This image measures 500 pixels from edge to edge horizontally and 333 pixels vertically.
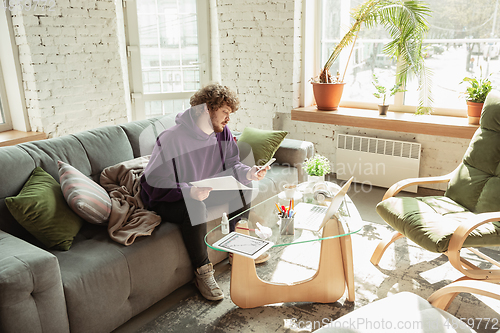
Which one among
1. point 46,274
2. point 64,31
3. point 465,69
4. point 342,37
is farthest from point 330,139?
point 46,274

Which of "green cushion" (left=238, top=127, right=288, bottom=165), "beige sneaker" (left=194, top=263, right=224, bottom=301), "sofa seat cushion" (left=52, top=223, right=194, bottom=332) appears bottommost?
"beige sneaker" (left=194, top=263, right=224, bottom=301)

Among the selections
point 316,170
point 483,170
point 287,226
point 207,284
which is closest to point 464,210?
point 483,170

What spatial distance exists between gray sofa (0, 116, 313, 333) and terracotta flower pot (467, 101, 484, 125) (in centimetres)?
221

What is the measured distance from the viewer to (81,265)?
1698 mm

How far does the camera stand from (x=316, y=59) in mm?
4062

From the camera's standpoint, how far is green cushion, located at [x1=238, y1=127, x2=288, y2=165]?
114 inches

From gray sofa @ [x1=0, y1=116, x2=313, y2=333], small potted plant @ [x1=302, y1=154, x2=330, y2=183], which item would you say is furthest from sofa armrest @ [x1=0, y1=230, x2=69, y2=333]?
small potted plant @ [x1=302, y1=154, x2=330, y2=183]

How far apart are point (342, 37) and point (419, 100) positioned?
989mm

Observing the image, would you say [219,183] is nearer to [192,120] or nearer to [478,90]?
[192,120]

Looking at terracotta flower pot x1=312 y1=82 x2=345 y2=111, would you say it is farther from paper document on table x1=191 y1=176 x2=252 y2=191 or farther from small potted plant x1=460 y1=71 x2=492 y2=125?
paper document on table x1=191 y1=176 x2=252 y2=191

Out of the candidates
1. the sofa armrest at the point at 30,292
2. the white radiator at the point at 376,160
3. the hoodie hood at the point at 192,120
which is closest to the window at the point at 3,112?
the hoodie hood at the point at 192,120

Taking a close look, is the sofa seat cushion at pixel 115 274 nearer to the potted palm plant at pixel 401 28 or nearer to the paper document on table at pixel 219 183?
the paper document on table at pixel 219 183

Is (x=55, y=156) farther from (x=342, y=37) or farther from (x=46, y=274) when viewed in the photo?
(x=342, y=37)

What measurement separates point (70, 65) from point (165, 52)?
1.07m
